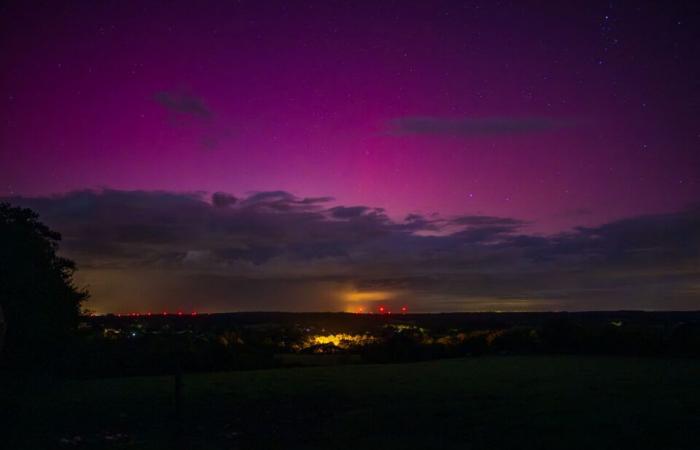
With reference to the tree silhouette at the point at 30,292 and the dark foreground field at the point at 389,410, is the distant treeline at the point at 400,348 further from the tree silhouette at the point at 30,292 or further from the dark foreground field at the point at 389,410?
the dark foreground field at the point at 389,410

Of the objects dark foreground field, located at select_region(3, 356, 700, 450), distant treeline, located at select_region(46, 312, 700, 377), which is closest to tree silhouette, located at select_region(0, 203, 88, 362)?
distant treeline, located at select_region(46, 312, 700, 377)

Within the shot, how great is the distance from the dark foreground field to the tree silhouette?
20.4 ft

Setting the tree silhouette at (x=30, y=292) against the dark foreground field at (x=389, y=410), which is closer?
the dark foreground field at (x=389, y=410)

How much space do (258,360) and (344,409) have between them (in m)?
26.2

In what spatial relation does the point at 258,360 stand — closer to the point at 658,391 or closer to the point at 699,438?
the point at 658,391

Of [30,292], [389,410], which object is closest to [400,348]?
[30,292]

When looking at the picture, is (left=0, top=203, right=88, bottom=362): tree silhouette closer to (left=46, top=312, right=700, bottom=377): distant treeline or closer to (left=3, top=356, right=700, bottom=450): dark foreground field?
(left=46, top=312, right=700, bottom=377): distant treeline

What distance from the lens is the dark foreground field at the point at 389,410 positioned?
16.9 metres

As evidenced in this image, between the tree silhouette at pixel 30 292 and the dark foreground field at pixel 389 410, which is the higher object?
the tree silhouette at pixel 30 292

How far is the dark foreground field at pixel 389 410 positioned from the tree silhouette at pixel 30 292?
6208 mm

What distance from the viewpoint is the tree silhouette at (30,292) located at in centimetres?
3978

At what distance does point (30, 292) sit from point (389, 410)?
92.1 ft

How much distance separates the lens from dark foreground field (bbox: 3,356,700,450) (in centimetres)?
1691

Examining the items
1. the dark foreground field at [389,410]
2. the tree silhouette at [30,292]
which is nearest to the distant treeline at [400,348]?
the tree silhouette at [30,292]
